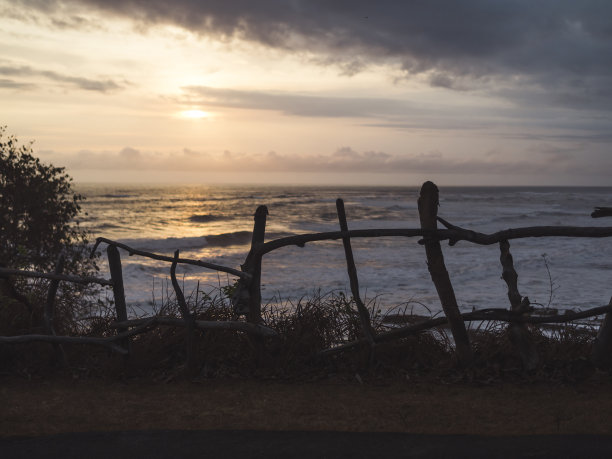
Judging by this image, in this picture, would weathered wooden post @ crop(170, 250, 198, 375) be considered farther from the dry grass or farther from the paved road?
the paved road

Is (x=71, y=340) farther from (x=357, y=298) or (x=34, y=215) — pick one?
(x=34, y=215)

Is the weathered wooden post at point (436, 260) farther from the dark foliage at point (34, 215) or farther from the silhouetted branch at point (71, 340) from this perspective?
the dark foliage at point (34, 215)

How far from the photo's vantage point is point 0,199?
10.4 meters

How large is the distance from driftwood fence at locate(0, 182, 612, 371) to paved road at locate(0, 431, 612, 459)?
4.68 ft


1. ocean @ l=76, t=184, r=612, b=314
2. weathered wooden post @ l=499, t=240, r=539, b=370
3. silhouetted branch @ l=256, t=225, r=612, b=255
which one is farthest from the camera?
ocean @ l=76, t=184, r=612, b=314

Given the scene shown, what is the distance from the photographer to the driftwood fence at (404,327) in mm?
5285

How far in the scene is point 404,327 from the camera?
5551mm

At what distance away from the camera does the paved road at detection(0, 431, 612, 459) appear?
12.6ft

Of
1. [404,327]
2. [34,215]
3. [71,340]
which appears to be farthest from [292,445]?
[34,215]

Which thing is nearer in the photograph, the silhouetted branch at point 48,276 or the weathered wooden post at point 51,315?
the silhouetted branch at point 48,276

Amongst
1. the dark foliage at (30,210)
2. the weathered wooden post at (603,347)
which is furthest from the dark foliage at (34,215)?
the weathered wooden post at (603,347)

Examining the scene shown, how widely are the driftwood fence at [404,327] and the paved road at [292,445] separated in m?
1.43

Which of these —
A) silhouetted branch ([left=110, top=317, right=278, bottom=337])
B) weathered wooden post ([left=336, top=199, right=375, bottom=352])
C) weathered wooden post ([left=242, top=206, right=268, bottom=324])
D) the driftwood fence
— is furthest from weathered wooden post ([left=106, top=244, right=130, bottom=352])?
weathered wooden post ([left=336, top=199, right=375, bottom=352])

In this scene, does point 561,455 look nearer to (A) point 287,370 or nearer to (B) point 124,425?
(A) point 287,370
